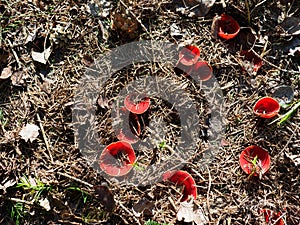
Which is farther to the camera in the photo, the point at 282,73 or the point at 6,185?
the point at 282,73

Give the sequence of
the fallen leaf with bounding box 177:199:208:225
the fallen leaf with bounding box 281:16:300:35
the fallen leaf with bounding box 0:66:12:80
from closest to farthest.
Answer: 1. the fallen leaf with bounding box 177:199:208:225
2. the fallen leaf with bounding box 0:66:12:80
3. the fallen leaf with bounding box 281:16:300:35

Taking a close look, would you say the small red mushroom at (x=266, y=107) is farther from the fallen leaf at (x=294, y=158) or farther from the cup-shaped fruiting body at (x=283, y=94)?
the fallen leaf at (x=294, y=158)

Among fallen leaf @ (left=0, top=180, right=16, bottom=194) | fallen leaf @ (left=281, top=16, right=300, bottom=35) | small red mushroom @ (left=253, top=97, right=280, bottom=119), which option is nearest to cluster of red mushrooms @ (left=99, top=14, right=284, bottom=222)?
small red mushroom @ (left=253, top=97, right=280, bottom=119)

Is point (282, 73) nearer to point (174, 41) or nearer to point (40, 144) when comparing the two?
point (174, 41)

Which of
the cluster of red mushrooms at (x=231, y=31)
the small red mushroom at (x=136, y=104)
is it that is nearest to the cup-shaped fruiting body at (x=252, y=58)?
the cluster of red mushrooms at (x=231, y=31)

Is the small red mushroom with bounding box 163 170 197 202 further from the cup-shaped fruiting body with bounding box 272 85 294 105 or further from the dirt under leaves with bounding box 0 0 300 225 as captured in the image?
the cup-shaped fruiting body with bounding box 272 85 294 105

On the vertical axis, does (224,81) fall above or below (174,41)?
below

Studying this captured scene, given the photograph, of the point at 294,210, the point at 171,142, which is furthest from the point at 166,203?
the point at 294,210
